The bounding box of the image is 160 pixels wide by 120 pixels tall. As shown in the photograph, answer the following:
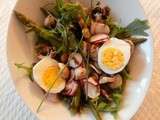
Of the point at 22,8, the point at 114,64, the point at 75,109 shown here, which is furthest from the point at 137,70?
the point at 22,8

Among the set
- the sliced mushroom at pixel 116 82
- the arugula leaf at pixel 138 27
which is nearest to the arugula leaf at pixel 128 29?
the arugula leaf at pixel 138 27

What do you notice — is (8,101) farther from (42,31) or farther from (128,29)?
(128,29)

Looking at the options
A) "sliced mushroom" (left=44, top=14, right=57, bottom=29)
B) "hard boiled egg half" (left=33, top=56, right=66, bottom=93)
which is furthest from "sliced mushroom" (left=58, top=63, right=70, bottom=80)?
"sliced mushroom" (left=44, top=14, right=57, bottom=29)

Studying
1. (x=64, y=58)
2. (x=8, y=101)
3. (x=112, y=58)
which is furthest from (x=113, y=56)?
(x=8, y=101)

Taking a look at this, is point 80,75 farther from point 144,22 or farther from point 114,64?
point 144,22

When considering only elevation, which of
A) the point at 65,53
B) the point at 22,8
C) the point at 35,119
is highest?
the point at 22,8

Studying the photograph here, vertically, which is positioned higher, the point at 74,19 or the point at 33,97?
the point at 74,19
